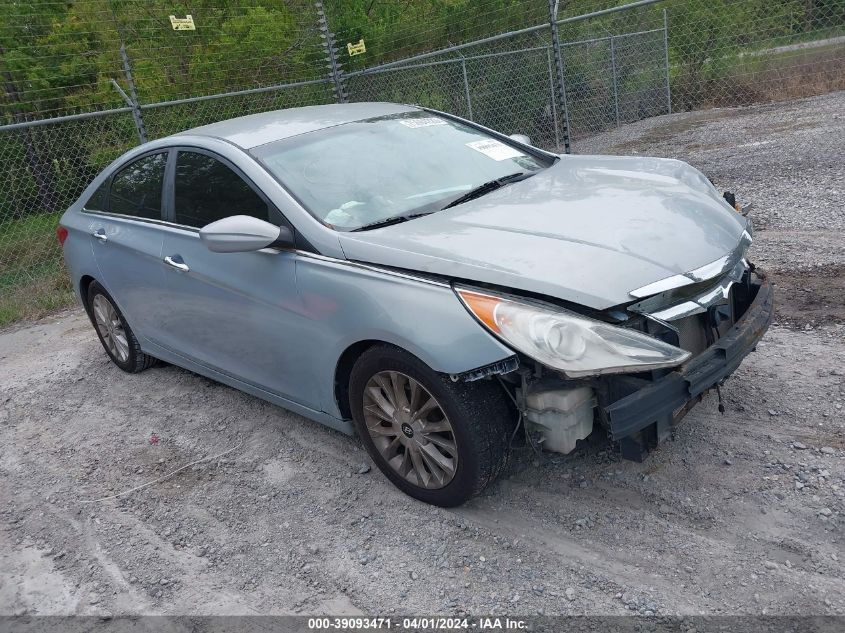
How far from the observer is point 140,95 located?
1152cm

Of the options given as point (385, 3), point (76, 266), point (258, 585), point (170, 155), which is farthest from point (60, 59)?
point (258, 585)

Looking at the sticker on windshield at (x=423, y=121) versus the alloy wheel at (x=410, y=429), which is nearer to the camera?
the alloy wheel at (x=410, y=429)

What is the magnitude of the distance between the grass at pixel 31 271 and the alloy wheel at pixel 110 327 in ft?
9.38

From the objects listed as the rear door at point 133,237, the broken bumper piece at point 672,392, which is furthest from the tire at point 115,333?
the broken bumper piece at point 672,392

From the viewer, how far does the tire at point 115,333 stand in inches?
211

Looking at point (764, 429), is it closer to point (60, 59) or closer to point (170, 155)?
point (170, 155)

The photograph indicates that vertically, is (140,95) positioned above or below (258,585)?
above

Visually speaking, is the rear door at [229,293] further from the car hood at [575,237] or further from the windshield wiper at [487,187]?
the windshield wiper at [487,187]

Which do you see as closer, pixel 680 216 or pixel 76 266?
pixel 680 216

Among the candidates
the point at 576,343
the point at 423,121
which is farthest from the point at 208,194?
the point at 576,343

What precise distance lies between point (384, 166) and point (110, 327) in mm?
2722

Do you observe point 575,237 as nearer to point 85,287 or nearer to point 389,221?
point 389,221

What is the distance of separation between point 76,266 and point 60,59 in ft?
27.7

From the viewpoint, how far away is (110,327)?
5547 mm
